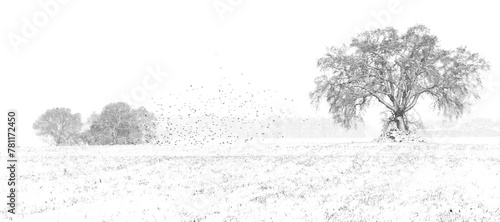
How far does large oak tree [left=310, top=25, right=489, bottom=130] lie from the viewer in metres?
42.2

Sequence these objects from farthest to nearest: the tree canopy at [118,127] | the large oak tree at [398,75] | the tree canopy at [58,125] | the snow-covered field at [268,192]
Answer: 1. the tree canopy at [58,125]
2. the tree canopy at [118,127]
3. the large oak tree at [398,75]
4. the snow-covered field at [268,192]

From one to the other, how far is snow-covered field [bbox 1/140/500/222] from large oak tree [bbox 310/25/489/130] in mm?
21785

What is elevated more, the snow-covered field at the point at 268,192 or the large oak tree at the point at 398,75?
the large oak tree at the point at 398,75

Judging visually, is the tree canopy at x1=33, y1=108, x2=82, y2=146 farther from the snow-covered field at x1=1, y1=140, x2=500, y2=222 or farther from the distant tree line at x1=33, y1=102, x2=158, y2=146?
the snow-covered field at x1=1, y1=140, x2=500, y2=222

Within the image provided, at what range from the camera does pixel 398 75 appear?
4372cm

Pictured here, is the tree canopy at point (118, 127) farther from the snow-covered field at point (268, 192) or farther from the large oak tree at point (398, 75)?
the snow-covered field at point (268, 192)

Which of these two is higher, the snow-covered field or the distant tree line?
the distant tree line

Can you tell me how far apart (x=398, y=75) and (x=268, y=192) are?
33971 millimetres

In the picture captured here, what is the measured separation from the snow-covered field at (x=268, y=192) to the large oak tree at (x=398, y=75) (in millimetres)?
21785

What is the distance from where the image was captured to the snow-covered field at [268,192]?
1074cm

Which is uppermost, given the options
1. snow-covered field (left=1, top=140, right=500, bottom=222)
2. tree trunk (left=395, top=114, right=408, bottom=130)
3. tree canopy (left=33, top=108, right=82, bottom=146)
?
tree canopy (left=33, top=108, right=82, bottom=146)

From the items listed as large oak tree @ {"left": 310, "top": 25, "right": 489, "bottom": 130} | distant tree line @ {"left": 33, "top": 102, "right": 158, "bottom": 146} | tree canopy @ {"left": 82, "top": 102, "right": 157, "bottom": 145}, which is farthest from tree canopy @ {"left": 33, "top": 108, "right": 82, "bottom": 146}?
large oak tree @ {"left": 310, "top": 25, "right": 489, "bottom": 130}

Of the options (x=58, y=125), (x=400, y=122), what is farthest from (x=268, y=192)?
(x=58, y=125)

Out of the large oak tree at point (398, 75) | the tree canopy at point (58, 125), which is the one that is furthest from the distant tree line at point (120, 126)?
the large oak tree at point (398, 75)
